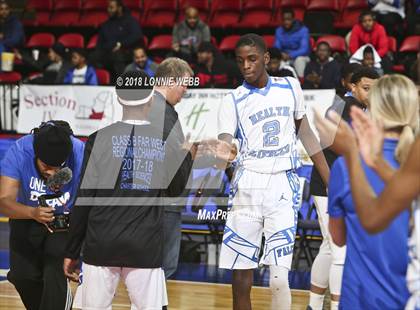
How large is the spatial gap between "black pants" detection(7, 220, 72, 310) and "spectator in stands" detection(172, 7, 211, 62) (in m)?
8.02

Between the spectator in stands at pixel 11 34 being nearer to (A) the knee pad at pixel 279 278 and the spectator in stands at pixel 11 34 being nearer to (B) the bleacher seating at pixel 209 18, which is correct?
(B) the bleacher seating at pixel 209 18

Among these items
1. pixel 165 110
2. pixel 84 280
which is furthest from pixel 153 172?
pixel 165 110

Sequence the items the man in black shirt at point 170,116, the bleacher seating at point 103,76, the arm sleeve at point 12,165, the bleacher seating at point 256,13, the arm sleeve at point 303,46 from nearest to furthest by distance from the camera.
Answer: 1. the man in black shirt at point 170,116
2. the arm sleeve at point 12,165
3. the arm sleeve at point 303,46
4. the bleacher seating at point 103,76
5. the bleacher seating at point 256,13

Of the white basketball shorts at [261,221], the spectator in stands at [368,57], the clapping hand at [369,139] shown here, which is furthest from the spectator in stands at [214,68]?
the clapping hand at [369,139]

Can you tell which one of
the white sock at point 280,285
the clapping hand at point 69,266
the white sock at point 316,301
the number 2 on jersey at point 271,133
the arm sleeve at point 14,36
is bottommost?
the white sock at point 316,301

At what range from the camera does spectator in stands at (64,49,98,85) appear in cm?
1353

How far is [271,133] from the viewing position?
6.31 meters

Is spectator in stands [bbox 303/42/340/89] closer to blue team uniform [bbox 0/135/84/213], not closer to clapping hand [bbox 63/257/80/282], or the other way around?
blue team uniform [bbox 0/135/84/213]

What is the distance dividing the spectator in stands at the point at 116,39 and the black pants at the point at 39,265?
850cm

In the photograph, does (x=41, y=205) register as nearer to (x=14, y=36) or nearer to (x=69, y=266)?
(x=69, y=266)

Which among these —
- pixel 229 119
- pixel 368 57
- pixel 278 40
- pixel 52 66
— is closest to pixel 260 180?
pixel 229 119

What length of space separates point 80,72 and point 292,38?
338 centimetres

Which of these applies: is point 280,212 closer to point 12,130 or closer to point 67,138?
point 67,138

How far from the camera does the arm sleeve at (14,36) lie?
16.0 m
